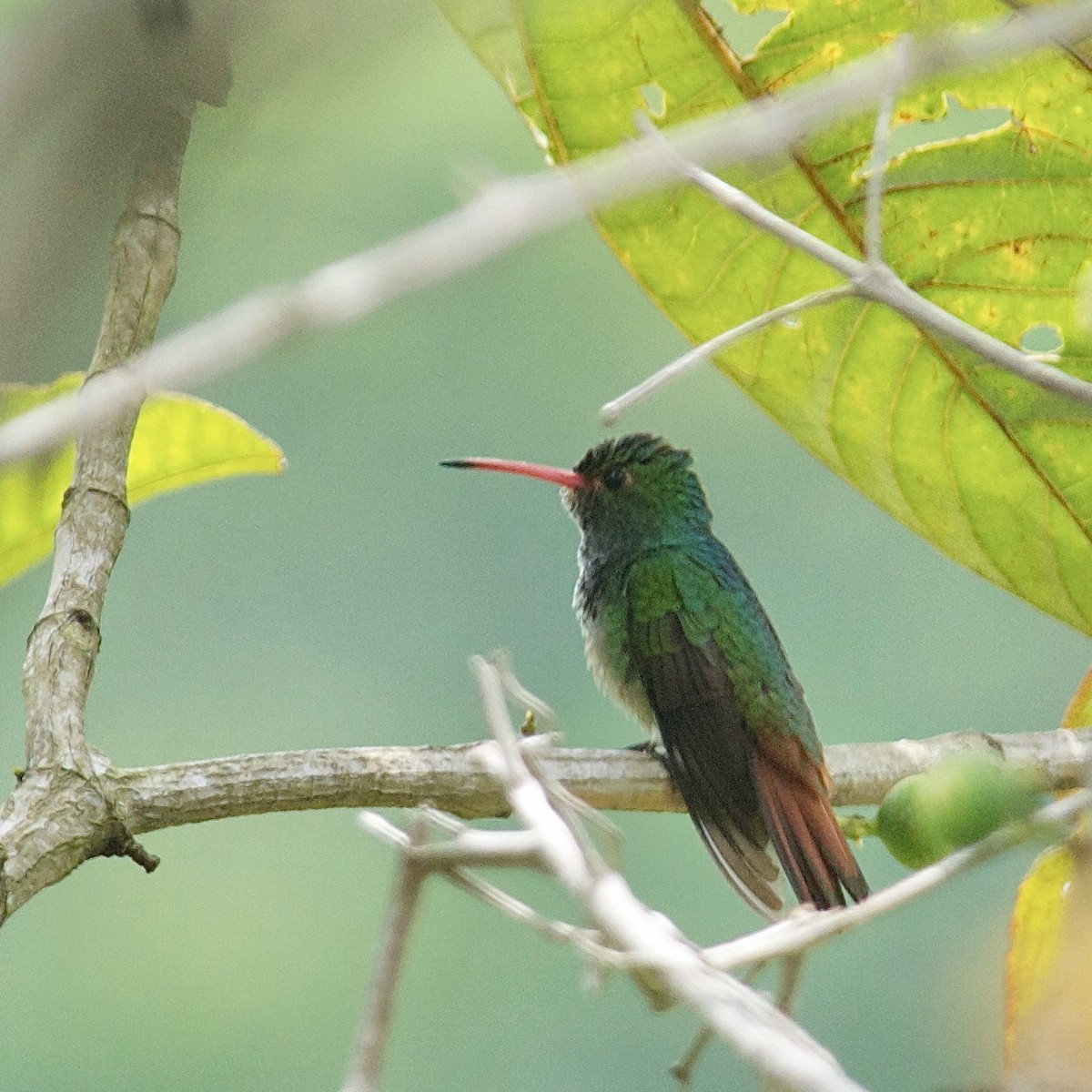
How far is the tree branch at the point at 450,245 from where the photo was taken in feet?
1.75

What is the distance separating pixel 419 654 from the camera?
10.2 metres

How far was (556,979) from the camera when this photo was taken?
8.97 meters

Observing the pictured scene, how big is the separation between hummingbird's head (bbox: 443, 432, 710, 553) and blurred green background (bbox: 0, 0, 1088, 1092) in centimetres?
363

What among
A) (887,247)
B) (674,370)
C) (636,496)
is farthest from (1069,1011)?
(636,496)

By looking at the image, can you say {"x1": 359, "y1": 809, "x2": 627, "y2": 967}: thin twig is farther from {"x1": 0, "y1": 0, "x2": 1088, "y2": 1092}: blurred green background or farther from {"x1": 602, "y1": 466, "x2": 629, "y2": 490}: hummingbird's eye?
{"x1": 0, "y1": 0, "x2": 1088, "y2": 1092}: blurred green background

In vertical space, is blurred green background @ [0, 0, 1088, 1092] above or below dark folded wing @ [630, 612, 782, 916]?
above

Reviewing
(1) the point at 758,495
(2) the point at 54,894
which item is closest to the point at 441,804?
(2) the point at 54,894

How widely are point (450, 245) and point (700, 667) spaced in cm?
257

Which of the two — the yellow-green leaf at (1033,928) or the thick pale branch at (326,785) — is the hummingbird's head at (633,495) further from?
the yellow-green leaf at (1033,928)

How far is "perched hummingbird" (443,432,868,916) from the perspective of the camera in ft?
8.52

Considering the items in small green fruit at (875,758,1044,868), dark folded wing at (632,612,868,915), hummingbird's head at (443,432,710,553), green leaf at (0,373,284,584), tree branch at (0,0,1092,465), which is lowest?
small green fruit at (875,758,1044,868)

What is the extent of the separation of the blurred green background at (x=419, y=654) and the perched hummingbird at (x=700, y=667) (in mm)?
3669

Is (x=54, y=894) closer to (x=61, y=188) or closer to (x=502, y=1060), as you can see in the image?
(x=502, y=1060)

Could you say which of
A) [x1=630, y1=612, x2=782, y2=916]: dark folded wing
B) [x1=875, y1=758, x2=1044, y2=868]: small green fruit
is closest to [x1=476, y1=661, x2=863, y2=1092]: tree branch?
[x1=875, y1=758, x2=1044, y2=868]: small green fruit
